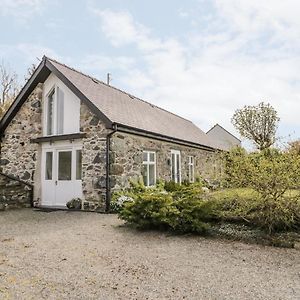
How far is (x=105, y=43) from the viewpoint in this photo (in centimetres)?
1224

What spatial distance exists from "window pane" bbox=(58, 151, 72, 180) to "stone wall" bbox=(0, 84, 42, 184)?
1.27m

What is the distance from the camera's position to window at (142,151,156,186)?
494 inches

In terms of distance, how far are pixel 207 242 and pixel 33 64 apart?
2408 centimetres

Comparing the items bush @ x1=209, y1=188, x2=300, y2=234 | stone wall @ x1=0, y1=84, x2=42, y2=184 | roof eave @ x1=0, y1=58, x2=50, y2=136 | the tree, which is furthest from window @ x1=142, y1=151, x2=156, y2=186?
the tree

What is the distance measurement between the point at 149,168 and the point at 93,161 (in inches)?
113

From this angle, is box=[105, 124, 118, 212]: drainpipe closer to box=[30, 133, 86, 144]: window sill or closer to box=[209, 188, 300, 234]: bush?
box=[30, 133, 86, 144]: window sill

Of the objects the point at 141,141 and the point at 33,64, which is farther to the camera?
the point at 33,64

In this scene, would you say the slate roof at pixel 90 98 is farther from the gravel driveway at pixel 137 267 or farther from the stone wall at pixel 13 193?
the gravel driveway at pixel 137 267

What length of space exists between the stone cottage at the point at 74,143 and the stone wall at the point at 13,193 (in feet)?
0.79

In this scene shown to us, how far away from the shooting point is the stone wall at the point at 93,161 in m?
10.7

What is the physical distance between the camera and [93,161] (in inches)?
430

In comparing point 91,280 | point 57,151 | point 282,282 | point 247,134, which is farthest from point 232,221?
point 247,134

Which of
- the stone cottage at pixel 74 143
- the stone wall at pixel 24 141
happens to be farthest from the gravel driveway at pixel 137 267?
the stone wall at pixel 24 141

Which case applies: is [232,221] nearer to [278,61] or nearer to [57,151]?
[278,61]
